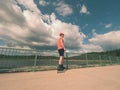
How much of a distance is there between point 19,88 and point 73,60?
655 centimetres

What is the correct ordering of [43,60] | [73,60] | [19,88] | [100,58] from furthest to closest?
1. [100,58]
2. [73,60]
3. [43,60]
4. [19,88]

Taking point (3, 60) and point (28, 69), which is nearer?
point (3, 60)

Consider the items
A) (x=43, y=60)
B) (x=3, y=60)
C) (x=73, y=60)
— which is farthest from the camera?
(x=73, y=60)

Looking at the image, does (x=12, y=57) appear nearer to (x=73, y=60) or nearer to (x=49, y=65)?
(x=49, y=65)

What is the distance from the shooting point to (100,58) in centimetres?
1394

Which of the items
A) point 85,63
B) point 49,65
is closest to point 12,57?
point 49,65

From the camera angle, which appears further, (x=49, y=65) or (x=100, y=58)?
(x=100, y=58)

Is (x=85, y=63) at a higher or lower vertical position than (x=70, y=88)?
higher

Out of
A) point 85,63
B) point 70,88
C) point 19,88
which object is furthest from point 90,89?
point 85,63

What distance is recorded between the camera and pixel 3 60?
5.56m

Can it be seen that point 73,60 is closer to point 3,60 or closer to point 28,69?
point 28,69

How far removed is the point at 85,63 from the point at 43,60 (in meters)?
4.69

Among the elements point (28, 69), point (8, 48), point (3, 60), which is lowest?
point (28, 69)

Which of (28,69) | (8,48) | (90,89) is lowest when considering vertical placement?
(90,89)
